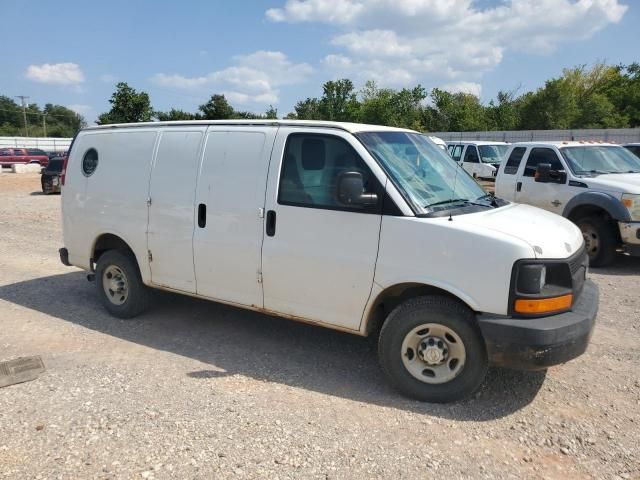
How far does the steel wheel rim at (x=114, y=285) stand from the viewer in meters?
5.90

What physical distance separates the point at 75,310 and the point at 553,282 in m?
5.12

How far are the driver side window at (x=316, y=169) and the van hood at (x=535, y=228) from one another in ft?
2.93

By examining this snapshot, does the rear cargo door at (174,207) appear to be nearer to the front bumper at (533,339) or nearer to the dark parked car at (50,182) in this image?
the front bumper at (533,339)

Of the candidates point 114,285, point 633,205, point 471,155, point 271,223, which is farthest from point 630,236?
point 471,155

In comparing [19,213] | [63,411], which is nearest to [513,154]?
[63,411]

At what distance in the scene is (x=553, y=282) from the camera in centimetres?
373

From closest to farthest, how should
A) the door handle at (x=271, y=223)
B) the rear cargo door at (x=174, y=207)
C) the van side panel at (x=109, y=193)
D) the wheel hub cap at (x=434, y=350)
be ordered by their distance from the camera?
the wheel hub cap at (x=434, y=350)
the door handle at (x=271, y=223)
the rear cargo door at (x=174, y=207)
the van side panel at (x=109, y=193)

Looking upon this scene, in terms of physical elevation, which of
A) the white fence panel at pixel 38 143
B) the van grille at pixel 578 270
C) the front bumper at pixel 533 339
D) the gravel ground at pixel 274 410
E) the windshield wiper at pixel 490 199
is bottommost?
the white fence panel at pixel 38 143

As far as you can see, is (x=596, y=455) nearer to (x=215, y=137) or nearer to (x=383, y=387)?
(x=383, y=387)

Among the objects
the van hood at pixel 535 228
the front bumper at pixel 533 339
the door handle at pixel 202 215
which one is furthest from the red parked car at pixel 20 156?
the front bumper at pixel 533 339

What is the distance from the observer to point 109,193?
574 centimetres

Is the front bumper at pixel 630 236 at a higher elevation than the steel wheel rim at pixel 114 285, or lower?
higher

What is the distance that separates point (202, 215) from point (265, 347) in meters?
1.38

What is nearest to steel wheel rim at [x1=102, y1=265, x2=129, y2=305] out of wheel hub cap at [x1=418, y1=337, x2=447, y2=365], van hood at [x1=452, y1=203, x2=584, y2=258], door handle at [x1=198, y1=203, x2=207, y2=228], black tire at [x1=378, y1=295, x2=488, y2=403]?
door handle at [x1=198, y1=203, x2=207, y2=228]
